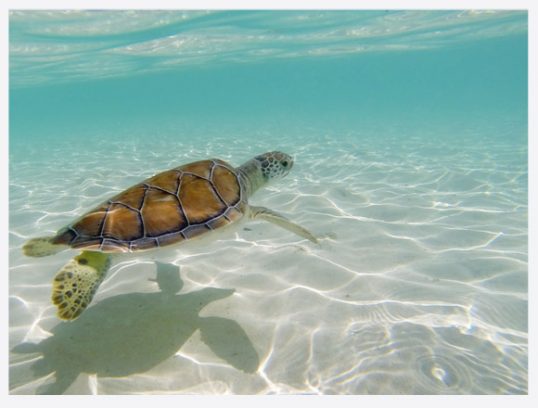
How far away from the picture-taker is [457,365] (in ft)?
8.88

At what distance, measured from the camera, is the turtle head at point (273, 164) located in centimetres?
490

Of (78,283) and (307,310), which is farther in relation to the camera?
(307,310)

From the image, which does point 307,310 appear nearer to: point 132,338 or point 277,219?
point 277,219

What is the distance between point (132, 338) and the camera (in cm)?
306

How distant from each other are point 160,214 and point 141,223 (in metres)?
0.19

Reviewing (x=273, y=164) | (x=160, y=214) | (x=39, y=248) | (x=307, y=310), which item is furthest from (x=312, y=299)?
(x=39, y=248)

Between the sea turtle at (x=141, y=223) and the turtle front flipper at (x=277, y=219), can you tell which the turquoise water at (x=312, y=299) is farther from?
the turtle front flipper at (x=277, y=219)

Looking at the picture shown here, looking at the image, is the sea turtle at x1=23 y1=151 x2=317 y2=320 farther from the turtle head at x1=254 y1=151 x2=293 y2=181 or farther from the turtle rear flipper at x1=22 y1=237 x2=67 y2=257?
the turtle head at x1=254 y1=151 x2=293 y2=181

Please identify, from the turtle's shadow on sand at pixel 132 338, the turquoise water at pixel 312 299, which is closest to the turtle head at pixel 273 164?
the turquoise water at pixel 312 299

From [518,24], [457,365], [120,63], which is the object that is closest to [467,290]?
[457,365]

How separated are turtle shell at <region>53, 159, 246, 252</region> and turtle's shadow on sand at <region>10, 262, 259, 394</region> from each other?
0.83 meters

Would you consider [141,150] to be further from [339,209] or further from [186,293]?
[186,293]

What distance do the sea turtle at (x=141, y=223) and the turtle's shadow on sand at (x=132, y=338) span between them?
1.57 feet

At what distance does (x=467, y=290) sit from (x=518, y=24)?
34172 millimetres
